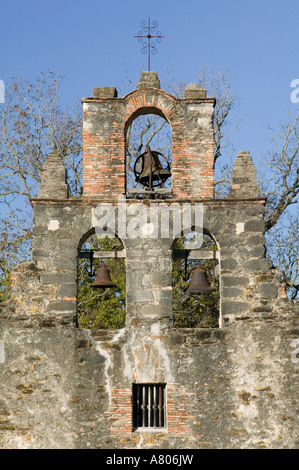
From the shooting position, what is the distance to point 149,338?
33.7ft

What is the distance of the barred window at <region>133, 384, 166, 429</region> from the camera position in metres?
10.1

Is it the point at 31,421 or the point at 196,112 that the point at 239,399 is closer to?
the point at 31,421

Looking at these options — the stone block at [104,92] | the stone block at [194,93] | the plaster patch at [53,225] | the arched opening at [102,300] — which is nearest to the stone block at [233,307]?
the plaster patch at [53,225]

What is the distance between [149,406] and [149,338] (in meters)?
0.84

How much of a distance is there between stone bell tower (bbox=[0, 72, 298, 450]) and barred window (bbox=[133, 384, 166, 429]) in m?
0.01

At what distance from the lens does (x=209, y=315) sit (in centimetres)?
1870

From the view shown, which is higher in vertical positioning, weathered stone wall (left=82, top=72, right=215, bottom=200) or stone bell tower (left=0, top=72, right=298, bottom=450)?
weathered stone wall (left=82, top=72, right=215, bottom=200)

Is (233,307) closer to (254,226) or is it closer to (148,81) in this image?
(254,226)

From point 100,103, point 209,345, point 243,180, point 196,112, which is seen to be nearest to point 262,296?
point 209,345

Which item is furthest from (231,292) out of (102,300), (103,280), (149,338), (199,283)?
(102,300)

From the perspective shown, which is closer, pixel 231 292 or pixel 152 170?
pixel 231 292

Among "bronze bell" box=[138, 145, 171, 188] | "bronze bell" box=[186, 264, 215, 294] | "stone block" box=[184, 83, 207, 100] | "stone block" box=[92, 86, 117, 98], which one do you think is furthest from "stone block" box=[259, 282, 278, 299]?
"stone block" box=[92, 86, 117, 98]

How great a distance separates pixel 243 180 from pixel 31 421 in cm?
415

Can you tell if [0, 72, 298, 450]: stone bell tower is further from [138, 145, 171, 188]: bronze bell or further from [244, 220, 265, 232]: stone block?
[138, 145, 171, 188]: bronze bell
